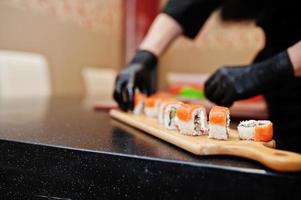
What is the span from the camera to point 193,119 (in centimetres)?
58

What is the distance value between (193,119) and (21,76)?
5.52ft

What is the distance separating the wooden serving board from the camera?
0.42 meters

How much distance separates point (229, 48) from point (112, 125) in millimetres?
3172

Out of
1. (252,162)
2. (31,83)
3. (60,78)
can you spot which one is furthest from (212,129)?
(60,78)

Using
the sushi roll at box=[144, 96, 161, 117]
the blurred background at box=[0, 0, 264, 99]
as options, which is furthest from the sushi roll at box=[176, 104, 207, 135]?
the blurred background at box=[0, 0, 264, 99]

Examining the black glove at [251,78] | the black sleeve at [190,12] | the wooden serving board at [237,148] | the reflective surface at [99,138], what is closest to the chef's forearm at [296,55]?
the black glove at [251,78]

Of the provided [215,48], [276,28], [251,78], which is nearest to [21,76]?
[276,28]

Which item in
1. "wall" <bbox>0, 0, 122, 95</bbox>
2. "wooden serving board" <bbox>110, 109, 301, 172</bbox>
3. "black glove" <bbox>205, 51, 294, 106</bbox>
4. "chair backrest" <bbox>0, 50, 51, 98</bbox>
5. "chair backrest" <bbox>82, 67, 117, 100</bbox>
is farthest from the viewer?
"chair backrest" <bbox>82, 67, 117, 100</bbox>

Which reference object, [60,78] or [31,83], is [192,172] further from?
[60,78]

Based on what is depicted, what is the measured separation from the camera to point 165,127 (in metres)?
0.68

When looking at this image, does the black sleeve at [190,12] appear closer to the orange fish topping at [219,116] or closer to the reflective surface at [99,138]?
the reflective surface at [99,138]

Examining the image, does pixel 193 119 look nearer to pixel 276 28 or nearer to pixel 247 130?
pixel 247 130

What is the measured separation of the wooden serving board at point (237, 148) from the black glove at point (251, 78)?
0.68 ft

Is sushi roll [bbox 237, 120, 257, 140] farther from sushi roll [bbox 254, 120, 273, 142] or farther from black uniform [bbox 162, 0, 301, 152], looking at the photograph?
black uniform [bbox 162, 0, 301, 152]
